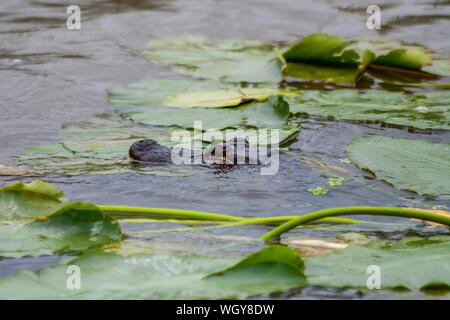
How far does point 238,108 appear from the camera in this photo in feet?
9.80

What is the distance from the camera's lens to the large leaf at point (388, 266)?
135 cm

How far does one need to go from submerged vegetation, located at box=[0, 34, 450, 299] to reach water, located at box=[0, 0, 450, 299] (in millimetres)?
67

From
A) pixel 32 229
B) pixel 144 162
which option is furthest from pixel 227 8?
pixel 32 229

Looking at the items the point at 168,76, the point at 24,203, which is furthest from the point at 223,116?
the point at 24,203

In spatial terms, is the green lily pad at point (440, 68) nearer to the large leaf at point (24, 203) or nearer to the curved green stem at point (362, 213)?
the curved green stem at point (362, 213)

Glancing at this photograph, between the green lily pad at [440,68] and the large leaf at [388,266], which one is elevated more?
the green lily pad at [440,68]

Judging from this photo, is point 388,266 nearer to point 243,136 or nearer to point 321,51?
point 243,136

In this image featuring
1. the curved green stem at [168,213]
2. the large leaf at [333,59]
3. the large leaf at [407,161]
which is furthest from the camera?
the large leaf at [333,59]

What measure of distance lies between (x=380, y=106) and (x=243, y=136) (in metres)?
0.84

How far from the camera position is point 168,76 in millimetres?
3943

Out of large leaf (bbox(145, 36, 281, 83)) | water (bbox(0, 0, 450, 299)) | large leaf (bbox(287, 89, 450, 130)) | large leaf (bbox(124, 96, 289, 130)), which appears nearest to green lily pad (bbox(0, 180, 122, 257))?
water (bbox(0, 0, 450, 299))

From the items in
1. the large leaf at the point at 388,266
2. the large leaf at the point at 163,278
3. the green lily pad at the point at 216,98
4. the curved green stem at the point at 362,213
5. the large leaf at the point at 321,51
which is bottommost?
the large leaf at the point at 388,266

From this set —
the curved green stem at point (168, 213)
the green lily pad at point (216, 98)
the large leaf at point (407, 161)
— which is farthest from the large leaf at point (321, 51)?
the curved green stem at point (168, 213)

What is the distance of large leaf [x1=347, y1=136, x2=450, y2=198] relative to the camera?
2.03 meters
